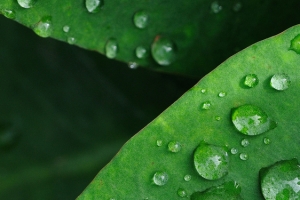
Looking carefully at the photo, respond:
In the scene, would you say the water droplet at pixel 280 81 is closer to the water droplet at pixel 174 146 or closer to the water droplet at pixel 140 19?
the water droplet at pixel 174 146

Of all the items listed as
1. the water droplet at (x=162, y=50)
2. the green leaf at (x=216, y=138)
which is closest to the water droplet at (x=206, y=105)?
the green leaf at (x=216, y=138)

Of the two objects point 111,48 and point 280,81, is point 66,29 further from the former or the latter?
point 280,81

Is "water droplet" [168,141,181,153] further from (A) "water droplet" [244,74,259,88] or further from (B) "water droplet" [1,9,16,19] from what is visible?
(B) "water droplet" [1,9,16,19]

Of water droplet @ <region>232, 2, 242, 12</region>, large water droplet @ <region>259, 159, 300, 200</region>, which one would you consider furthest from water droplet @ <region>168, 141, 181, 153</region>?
water droplet @ <region>232, 2, 242, 12</region>

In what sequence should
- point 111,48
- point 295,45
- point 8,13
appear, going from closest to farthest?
point 295,45
point 8,13
point 111,48

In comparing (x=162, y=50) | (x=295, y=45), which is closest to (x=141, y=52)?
(x=162, y=50)

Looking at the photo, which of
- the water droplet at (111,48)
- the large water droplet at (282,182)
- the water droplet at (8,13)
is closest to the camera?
the large water droplet at (282,182)
